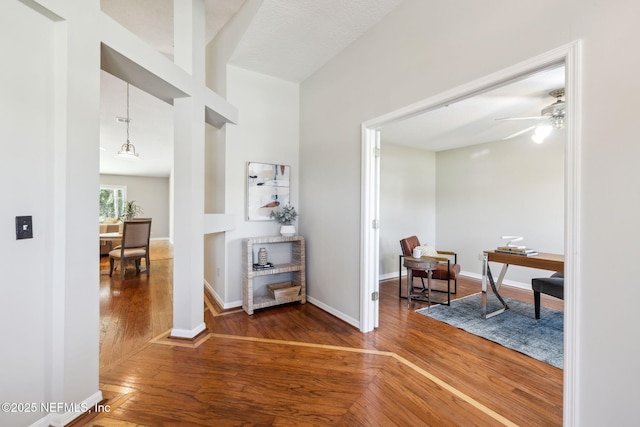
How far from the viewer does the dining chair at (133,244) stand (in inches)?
180

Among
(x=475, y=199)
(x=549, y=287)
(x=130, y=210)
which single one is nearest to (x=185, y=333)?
(x=549, y=287)

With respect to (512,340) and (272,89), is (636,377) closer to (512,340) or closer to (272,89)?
(512,340)

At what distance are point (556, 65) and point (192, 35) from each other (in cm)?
285

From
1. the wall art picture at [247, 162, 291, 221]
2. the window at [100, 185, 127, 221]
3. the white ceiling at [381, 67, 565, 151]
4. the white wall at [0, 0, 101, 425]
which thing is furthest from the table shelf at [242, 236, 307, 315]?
the window at [100, 185, 127, 221]

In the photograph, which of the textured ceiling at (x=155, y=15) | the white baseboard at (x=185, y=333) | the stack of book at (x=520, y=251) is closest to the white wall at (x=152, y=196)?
the textured ceiling at (x=155, y=15)

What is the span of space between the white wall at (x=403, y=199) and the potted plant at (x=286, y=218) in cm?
200

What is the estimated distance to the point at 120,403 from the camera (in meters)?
1.64

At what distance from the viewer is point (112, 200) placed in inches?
391

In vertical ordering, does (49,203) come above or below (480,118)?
below

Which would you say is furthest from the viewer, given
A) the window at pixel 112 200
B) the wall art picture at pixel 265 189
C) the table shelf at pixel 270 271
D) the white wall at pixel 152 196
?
the white wall at pixel 152 196

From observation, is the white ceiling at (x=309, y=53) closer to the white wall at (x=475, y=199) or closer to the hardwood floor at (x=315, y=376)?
the white wall at (x=475, y=199)

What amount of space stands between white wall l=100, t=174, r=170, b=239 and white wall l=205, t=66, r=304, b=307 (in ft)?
29.0

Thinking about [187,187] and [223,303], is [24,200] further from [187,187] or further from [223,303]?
[223,303]

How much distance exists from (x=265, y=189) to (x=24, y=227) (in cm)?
225
